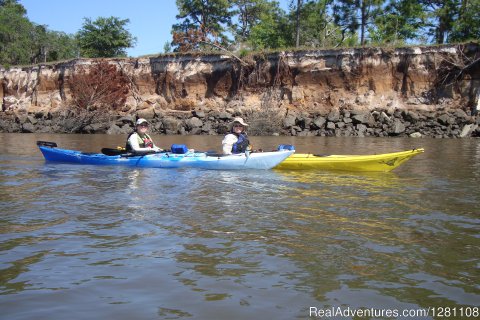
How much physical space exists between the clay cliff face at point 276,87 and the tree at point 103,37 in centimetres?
→ 700

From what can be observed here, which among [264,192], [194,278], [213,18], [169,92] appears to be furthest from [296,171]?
[213,18]

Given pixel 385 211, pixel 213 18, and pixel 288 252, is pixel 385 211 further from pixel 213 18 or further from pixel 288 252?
pixel 213 18

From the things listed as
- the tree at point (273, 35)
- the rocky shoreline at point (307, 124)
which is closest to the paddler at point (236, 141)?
the rocky shoreline at point (307, 124)

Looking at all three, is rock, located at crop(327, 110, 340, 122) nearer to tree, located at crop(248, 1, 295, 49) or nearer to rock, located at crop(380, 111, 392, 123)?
rock, located at crop(380, 111, 392, 123)

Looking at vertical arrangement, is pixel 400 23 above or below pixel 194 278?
above

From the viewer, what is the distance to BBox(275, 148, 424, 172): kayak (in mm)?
9328

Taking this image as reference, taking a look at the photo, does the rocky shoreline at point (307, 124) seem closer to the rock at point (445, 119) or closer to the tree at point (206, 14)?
the rock at point (445, 119)

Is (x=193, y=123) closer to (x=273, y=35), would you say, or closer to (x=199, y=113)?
(x=199, y=113)

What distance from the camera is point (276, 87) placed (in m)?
27.8

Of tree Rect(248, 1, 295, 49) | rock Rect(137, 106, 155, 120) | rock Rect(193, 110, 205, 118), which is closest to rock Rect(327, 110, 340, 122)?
rock Rect(193, 110, 205, 118)

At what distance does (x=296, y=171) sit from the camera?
9844 mm

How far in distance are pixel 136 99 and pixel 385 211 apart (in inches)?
1054

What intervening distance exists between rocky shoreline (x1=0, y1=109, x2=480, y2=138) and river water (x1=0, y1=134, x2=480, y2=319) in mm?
15875

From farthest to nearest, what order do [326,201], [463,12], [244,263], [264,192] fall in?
[463,12], [264,192], [326,201], [244,263]
